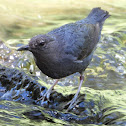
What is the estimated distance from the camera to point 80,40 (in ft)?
14.5

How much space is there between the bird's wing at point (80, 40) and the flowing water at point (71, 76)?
66 cm

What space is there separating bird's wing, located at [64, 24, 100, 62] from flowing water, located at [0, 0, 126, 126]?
657 mm

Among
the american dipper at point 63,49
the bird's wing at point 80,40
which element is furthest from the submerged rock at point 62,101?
the bird's wing at point 80,40

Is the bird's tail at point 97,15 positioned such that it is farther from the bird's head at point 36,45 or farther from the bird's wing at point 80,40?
the bird's head at point 36,45

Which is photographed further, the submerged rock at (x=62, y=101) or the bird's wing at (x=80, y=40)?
the bird's wing at (x=80, y=40)

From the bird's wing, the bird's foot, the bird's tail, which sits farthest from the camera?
the bird's tail

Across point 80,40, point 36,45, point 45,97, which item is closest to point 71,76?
point 80,40

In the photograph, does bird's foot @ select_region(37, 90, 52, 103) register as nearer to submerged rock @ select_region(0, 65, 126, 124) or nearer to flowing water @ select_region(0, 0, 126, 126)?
submerged rock @ select_region(0, 65, 126, 124)

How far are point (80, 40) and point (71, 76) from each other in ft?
8.01

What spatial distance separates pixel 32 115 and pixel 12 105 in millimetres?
373

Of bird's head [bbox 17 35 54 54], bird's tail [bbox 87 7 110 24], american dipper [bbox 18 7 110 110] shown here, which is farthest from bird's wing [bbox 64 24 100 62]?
bird's head [bbox 17 35 54 54]

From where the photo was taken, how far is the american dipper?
370cm

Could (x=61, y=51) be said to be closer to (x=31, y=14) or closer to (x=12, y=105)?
(x=12, y=105)

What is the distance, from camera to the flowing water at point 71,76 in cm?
371
